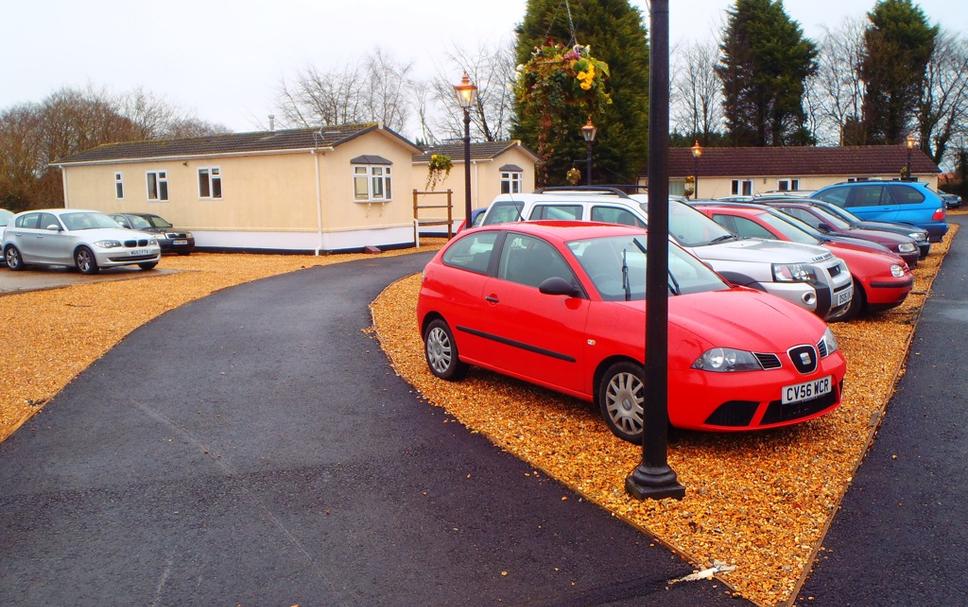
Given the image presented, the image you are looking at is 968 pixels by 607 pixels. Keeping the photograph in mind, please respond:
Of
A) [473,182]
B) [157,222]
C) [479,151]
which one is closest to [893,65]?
[479,151]

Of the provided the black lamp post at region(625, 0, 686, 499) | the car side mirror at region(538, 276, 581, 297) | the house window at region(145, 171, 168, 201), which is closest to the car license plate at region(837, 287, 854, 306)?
the car side mirror at region(538, 276, 581, 297)

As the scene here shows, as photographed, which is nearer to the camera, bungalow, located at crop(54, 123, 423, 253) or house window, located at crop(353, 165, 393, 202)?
bungalow, located at crop(54, 123, 423, 253)

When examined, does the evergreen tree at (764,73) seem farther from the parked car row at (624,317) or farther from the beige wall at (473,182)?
the parked car row at (624,317)

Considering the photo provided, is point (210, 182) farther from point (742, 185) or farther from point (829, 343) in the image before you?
point (742, 185)

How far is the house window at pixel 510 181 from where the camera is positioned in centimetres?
3450

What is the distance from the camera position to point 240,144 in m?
27.1

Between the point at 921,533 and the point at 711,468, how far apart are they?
4.52 ft

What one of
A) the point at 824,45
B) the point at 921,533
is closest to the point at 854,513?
the point at 921,533

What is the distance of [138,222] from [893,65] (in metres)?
55.8

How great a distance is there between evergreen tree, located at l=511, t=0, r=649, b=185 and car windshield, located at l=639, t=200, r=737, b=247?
33895 millimetres

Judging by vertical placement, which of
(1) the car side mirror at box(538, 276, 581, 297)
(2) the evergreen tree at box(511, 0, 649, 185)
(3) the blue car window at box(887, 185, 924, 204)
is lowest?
(1) the car side mirror at box(538, 276, 581, 297)

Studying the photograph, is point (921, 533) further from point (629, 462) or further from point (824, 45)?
point (824, 45)

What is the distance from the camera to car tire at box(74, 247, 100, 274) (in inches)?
766

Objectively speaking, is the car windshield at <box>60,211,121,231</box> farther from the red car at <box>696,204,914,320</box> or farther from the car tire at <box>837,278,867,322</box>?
the car tire at <box>837,278,867,322</box>
